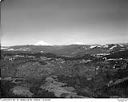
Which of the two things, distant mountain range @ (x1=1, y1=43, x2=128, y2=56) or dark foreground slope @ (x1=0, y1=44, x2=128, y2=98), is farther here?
distant mountain range @ (x1=1, y1=43, x2=128, y2=56)

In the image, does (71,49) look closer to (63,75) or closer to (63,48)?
(63,48)

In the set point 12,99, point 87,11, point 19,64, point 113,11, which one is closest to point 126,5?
point 113,11

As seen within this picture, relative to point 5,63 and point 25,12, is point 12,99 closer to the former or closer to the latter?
point 5,63

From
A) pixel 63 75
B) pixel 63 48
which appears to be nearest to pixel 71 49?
pixel 63 48

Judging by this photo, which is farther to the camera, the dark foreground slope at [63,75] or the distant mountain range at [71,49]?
the distant mountain range at [71,49]

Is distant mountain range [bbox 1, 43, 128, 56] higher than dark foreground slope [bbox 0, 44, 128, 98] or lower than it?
higher

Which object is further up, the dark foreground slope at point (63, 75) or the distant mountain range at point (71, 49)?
the distant mountain range at point (71, 49)
